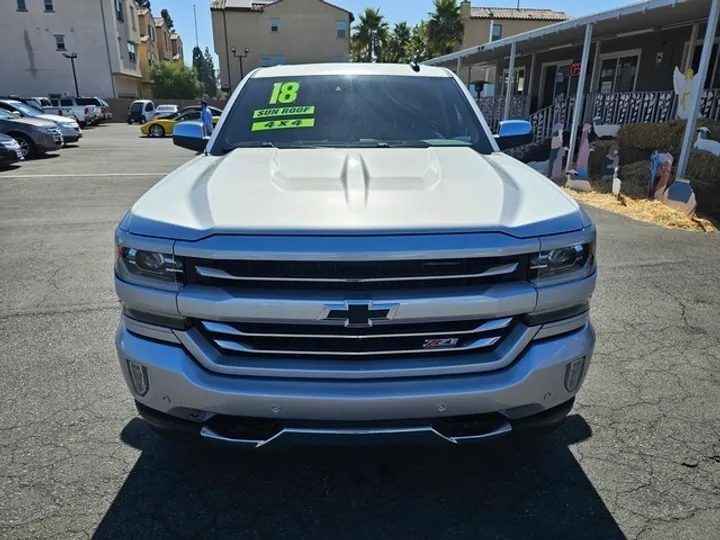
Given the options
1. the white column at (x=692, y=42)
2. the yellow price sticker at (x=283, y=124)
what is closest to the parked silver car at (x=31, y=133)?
the yellow price sticker at (x=283, y=124)

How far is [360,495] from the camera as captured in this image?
92.9 inches

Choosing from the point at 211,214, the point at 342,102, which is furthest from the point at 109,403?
the point at 342,102

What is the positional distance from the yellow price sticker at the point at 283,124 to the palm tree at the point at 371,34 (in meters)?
53.5

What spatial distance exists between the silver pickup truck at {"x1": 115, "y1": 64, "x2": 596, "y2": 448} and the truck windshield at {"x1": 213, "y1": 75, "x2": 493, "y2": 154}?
1.23 m

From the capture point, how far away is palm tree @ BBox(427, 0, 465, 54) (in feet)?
124

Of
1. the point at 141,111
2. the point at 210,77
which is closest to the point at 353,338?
the point at 141,111

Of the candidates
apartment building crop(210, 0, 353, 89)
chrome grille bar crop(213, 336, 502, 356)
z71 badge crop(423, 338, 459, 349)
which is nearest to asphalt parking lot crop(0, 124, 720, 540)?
chrome grille bar crop(213, 336, 502, 356)

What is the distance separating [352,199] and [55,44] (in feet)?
176

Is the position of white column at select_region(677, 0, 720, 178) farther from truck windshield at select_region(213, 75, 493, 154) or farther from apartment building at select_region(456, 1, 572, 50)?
apartment building at select_region(456, 1, 572, 50)

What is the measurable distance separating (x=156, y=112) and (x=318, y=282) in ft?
139

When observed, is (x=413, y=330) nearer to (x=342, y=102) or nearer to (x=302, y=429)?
(x=302, y=429)

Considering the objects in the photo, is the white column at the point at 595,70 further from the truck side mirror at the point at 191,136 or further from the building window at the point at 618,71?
the truck side mirror at the point at 191,136

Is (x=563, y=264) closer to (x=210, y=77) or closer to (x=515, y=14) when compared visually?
(x=515, y=14)

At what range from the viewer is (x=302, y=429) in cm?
198
